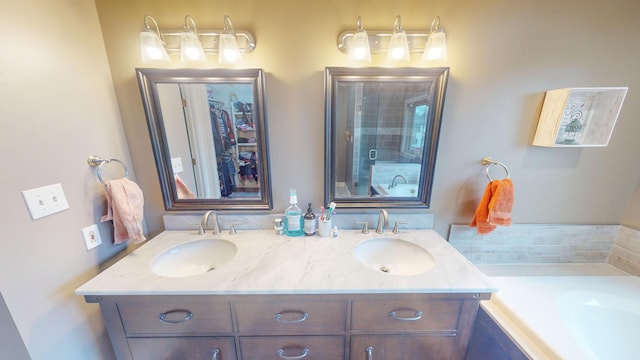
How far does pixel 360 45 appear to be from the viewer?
1047 millimetres

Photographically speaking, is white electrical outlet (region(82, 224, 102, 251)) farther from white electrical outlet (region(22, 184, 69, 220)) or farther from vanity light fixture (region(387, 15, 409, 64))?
vanity light fixture (region(387, 15, 409, 64))

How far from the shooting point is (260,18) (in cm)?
110

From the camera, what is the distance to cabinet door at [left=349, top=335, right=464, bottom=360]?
3.11 feet

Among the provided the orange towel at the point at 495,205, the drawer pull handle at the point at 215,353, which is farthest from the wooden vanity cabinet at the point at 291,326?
the orange towel at the point at 495,205

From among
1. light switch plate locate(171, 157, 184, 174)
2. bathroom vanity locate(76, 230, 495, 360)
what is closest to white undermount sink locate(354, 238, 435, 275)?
bathroom vanity locate(76, 230, 495, 360)

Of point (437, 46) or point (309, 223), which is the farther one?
point (309, 223)

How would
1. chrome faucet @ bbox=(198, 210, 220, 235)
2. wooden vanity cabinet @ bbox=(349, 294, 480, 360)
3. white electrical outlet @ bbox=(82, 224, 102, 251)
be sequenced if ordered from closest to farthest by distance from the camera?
wooden vanity cabinet @ bbox=(349, 294, 480, 360) → white electrical outlet @ bbox=(82, 224, 102, 251) → chrome faucet @ bbox=(198, 210, 220, 235)

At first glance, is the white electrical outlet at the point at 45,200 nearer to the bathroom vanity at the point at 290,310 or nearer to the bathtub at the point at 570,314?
the bathroom vanity at the point at 290,310

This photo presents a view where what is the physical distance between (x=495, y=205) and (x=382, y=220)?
634 millimetres

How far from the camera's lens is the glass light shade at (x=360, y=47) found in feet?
3.41

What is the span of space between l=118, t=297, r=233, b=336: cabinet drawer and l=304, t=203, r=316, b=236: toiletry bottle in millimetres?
530

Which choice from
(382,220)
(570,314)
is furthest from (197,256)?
(570,314)

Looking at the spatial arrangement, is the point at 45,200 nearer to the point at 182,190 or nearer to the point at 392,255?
the point at 182,190

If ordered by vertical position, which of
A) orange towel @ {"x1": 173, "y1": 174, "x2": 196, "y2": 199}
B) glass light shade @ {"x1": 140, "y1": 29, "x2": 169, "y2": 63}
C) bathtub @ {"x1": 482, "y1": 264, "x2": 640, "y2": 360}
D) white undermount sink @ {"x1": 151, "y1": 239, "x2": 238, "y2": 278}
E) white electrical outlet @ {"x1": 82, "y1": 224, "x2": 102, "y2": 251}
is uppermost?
glass light shade @ {"x1": 140, "y1": 29, "x2": 169, "y2": 63}
